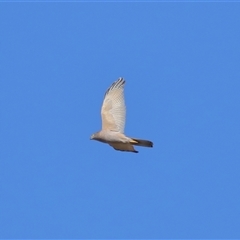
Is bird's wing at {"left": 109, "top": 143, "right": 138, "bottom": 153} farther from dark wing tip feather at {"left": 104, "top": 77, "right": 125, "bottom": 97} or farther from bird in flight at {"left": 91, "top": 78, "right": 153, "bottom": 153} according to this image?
dark wing tip feather at {"left": 104, "top": 77, "right": 125, "bottom": 97}

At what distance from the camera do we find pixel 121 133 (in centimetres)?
1631

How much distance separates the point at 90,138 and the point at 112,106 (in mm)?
1366

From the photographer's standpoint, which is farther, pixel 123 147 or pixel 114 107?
pixel 114 107

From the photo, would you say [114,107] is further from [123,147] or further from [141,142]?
[141,142]

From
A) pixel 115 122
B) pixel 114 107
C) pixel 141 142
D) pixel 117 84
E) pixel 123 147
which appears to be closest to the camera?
pixel 141 142

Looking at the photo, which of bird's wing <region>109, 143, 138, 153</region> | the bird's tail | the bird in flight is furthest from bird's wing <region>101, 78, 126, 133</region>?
the bird's tail

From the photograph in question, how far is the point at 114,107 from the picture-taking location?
56.0ft

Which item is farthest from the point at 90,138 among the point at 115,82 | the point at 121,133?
the point at 115,82

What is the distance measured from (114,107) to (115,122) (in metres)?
0.61

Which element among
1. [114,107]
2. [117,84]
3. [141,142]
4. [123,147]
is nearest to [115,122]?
[114,107]

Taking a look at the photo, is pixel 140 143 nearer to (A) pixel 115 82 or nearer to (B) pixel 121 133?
(B) pixel 121 133

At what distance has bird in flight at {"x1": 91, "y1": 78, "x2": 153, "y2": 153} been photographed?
51.9ft

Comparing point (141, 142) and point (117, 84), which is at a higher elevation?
point (117, 84)

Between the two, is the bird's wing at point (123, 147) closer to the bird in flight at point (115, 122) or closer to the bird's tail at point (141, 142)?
the bird in flight at point (115, 122)
